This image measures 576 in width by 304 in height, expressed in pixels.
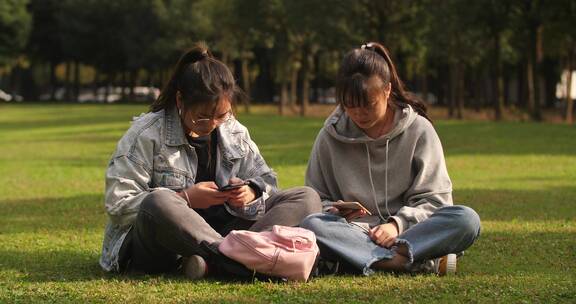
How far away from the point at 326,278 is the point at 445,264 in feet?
2.58

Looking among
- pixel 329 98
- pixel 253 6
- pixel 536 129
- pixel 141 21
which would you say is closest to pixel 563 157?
pixel 536 129

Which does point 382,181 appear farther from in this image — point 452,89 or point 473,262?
point 452,89

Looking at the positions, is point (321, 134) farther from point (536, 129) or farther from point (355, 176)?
point (536, 129)

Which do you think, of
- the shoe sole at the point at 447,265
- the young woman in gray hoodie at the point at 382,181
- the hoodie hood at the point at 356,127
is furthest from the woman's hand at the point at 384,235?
the hoodie hood at the point at 356,127

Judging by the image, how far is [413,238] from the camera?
7.19m

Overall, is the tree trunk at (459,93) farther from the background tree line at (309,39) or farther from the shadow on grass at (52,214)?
the shadow on grass at (52,214)

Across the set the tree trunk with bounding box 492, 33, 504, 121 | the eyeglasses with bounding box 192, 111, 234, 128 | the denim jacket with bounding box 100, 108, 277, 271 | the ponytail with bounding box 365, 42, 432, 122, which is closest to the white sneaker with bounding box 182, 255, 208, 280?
the denim jacket with bounding box 100, 108, 277, 271

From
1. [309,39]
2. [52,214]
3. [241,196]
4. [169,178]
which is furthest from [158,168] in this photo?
[309,39]

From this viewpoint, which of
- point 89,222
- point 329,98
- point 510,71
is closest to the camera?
point 89,222

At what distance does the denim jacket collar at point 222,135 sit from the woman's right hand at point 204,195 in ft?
1.42

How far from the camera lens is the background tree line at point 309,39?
43.9 m

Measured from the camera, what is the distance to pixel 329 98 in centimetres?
9062

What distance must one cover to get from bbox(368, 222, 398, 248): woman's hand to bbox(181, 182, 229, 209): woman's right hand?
0.96m

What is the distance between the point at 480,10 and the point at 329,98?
48.6 m
